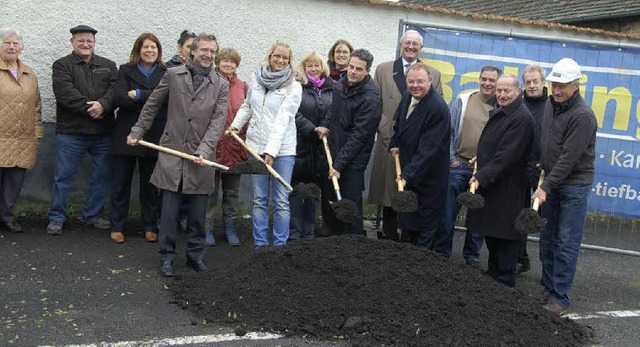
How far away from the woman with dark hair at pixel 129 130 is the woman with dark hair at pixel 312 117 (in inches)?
59.0

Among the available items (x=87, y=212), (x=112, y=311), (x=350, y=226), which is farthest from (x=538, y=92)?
(x=87, y=212)

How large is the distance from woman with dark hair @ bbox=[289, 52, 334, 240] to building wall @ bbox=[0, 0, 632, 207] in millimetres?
1984

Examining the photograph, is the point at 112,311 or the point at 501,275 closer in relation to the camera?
the point at 112,311

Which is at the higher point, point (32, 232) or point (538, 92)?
point (538, 92)

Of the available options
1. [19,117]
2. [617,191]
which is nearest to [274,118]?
[19,117]

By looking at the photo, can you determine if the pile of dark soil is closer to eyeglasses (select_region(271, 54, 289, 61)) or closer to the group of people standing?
the group of people standing

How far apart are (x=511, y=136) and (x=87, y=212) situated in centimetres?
479

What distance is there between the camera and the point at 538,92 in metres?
6.94

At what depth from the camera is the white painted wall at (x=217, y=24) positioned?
810cm

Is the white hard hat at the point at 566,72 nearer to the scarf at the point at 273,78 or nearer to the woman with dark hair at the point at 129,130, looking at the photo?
the scarf at the point at 273,78

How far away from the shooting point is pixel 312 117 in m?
7.24

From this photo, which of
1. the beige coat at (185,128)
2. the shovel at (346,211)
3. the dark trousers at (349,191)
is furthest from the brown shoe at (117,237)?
the shovel at (346,211)

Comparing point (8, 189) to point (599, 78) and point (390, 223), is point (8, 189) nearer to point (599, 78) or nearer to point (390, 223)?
point (390, 223)

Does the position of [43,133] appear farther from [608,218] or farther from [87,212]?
[608,218]
